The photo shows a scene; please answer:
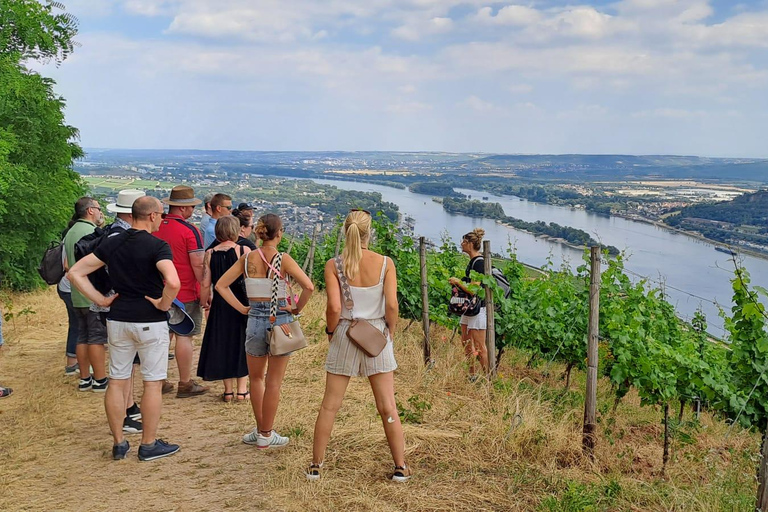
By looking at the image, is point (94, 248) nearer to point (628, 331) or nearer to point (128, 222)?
point (128, 222)

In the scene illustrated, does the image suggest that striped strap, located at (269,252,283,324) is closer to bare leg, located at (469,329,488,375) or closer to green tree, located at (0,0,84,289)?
bare leg, located at (469,329,488,375)

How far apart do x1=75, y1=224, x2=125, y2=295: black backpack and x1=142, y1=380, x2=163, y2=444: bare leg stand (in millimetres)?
850

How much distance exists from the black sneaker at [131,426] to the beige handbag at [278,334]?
1.54m

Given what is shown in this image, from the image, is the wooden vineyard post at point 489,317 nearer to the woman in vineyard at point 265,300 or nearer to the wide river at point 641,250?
the wide river at point 641,250

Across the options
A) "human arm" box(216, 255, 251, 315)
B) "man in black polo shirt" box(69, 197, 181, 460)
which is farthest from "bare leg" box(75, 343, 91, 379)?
"human arm" box(216, 255, 251, 315)

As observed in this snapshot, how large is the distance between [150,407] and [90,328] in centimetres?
161

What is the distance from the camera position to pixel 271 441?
4.63m

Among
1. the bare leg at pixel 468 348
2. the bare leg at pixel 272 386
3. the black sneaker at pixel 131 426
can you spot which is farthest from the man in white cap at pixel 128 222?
the bare leg at pixel 468 348

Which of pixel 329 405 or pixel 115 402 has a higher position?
pixel 329 405

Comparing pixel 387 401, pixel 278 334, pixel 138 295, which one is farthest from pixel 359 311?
pixel 138 295

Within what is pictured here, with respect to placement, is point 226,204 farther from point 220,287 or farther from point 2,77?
point 2,77

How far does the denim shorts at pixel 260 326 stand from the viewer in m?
4.32

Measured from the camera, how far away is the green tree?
11.7 meters

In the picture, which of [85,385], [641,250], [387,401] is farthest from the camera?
[641,250]
